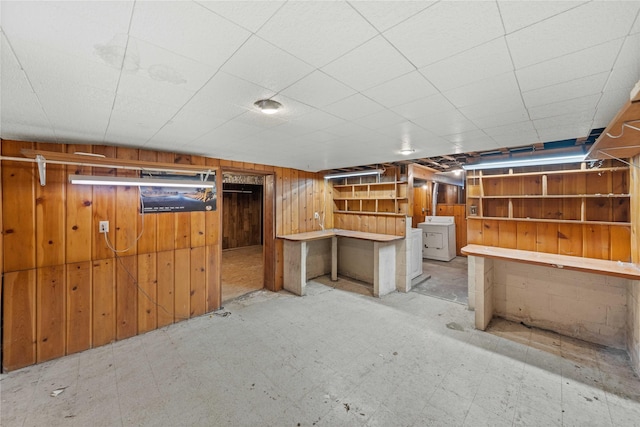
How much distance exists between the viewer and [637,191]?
7.61 feet

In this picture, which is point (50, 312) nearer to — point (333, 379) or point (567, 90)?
point (333, 379)

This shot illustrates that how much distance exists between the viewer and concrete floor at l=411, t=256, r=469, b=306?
4.19m

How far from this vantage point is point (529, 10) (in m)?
0.90

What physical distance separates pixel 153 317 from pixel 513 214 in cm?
485

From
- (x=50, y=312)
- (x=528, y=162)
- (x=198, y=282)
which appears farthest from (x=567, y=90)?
(x=50, y=312)

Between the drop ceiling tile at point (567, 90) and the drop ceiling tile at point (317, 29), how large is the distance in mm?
1259

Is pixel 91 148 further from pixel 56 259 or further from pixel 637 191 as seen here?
pixel 637 191

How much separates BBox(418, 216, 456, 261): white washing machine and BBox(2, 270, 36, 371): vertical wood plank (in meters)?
6.81

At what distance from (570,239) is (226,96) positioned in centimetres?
392

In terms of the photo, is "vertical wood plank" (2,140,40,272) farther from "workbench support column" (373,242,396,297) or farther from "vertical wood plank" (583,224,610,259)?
"vertical wood plank" (583,224,610,259)

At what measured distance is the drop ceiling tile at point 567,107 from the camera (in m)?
1.64

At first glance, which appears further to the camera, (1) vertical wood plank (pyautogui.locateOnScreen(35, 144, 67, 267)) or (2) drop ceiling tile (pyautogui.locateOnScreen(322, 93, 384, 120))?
(1) vertical wood plank (pyautogui.locateOnScreen(35, 144, 67, 267))

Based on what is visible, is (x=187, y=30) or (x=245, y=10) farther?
(x=187, y=30)

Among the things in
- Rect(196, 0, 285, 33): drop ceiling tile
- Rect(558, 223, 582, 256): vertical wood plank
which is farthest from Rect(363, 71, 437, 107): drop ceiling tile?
Rect(558, 223, 582, 256): vertical wood plank
